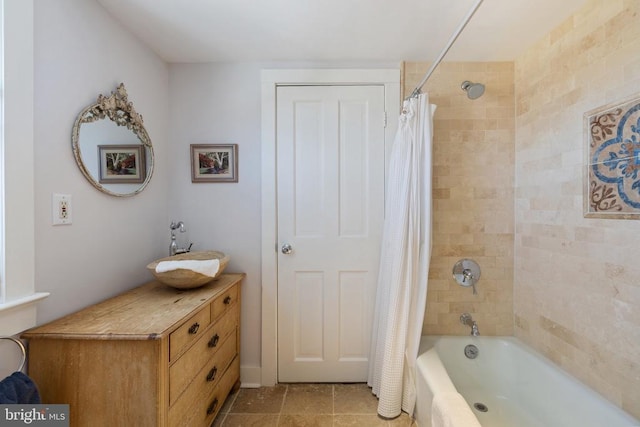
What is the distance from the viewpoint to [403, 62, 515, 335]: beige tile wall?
1.91 m

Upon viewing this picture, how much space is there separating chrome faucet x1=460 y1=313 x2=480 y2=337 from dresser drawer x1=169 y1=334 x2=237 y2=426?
157 cm

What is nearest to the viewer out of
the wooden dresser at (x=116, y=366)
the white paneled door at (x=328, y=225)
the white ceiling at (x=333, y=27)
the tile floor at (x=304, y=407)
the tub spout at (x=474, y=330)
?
the wooden dresser at (x=116, y=366)

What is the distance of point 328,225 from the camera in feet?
6.48

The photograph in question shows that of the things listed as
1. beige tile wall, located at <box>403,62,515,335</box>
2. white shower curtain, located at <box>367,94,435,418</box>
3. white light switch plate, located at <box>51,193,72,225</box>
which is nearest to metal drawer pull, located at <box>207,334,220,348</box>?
white light switch plate, located at <box>51,193,72,225</box>

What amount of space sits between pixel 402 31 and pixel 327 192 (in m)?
1.08

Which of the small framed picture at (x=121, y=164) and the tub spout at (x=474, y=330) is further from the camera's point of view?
the tub spout at (x=474, y=330)

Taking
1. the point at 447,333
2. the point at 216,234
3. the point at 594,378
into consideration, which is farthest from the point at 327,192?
the point at 594,378

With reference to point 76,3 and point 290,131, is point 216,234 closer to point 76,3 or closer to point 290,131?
point 290,131

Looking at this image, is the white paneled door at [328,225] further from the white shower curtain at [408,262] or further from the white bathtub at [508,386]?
the white bathtub at [508,386]

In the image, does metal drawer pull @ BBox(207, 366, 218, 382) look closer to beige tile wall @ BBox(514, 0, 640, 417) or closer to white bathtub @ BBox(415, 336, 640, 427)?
white bathtub @ BBox(415, 336, 640, 427)

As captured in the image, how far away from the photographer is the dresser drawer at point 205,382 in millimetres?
1156

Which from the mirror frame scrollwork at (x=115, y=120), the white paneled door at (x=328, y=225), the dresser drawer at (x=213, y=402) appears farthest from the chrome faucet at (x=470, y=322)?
the mirror frame scrollwork at (x=115, y=120)

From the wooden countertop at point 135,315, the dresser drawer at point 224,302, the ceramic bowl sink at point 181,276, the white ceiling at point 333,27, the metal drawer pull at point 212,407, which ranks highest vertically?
the white ceiling at point 333,27

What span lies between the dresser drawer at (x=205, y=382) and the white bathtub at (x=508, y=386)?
1151mm
